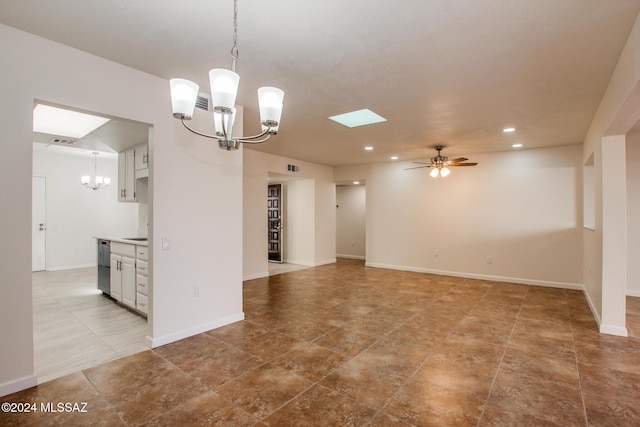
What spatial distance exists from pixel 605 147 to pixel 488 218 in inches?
119

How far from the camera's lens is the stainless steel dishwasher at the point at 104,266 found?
4695mm

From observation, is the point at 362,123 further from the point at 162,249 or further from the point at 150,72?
the point at 162,249

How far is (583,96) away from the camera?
3.36m

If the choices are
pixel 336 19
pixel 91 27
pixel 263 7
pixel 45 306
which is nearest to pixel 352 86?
pixel 336 19

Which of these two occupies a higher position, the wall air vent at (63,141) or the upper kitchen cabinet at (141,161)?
the wall air vent at (63,141)

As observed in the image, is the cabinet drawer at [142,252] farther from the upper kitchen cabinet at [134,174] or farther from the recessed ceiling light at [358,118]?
the recessed ceiling light at [358,118]

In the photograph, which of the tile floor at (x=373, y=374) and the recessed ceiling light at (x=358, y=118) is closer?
the tile floor at (x=373, y=374)

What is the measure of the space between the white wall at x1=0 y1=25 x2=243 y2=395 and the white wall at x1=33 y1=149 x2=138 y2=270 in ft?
19.7

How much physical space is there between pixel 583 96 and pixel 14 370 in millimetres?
5851

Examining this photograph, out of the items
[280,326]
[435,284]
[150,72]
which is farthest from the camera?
[435,284]

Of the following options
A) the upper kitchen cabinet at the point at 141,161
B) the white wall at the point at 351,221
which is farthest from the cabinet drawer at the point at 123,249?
the white wall at the point at 351,221

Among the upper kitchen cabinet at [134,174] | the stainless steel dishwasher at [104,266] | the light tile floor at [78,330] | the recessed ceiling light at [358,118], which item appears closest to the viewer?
the light tile floor at [78,330]

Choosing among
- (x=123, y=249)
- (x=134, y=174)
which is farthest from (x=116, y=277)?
(x=134, y=174)

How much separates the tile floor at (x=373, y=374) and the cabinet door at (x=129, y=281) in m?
1.39
